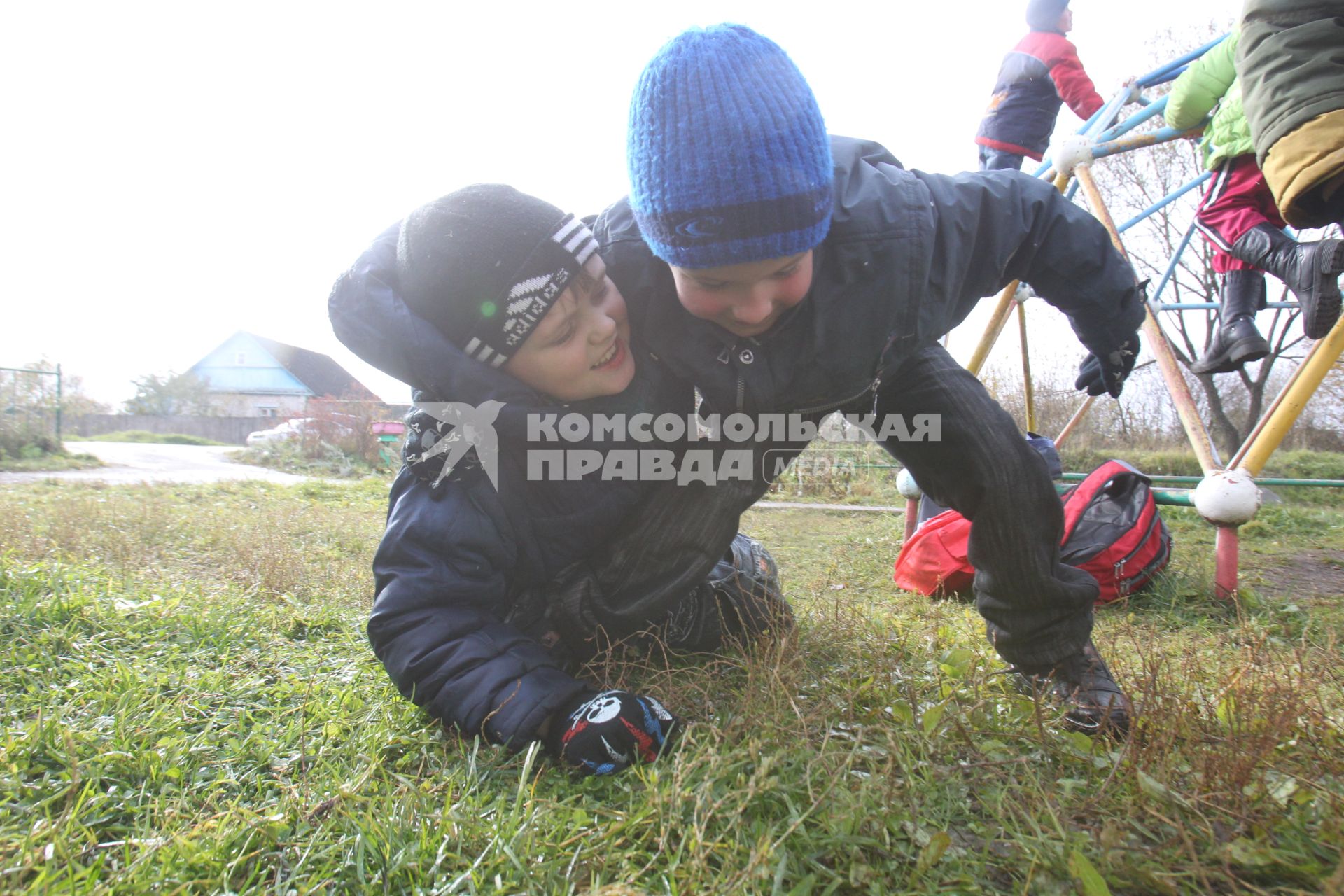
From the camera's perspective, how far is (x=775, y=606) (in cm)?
192

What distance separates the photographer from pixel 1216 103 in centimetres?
300

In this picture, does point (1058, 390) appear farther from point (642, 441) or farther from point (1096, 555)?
point (642, 441)

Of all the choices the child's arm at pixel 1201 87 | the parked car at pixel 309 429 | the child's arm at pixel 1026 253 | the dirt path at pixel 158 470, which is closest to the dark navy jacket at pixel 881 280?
the child's arm at pixel 1026 253

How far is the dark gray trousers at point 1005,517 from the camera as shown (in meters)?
1.55

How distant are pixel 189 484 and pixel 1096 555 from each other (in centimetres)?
781

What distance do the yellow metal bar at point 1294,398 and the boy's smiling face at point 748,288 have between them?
1895 millimetres

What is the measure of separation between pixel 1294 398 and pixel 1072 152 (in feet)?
4.77

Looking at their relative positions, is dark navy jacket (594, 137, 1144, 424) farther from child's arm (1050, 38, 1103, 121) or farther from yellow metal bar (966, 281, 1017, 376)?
child's arm (1050, 38, 1103, 121)

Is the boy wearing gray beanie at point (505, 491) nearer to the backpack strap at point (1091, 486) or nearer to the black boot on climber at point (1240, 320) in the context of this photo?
the backpack strap at point (1091, 486)

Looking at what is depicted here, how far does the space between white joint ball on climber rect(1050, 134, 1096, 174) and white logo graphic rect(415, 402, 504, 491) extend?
2.98 meters

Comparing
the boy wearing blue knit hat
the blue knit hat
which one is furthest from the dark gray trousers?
the blue knit hat

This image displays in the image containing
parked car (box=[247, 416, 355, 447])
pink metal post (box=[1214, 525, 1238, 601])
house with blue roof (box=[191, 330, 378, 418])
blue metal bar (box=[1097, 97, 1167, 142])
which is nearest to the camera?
pink metal post (box=[1214, 525, 1238, 601])

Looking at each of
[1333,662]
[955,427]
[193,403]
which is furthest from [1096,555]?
[193,403]

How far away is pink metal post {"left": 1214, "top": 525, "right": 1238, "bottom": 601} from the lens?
2.45 metres
